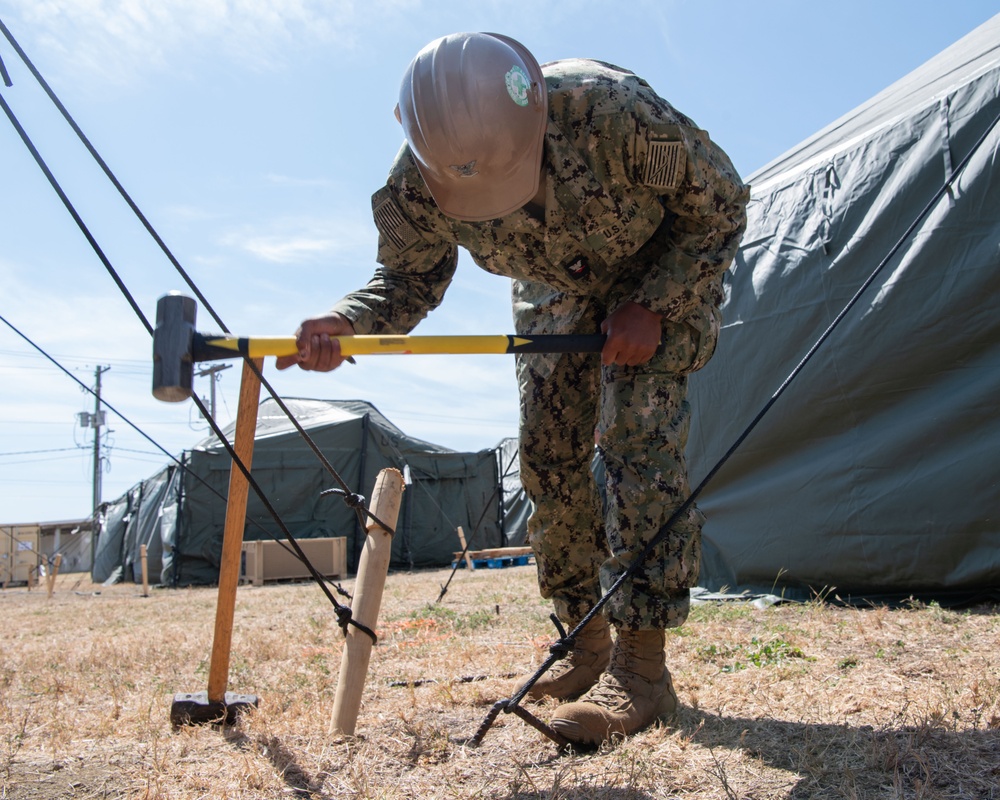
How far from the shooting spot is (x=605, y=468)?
6.73ft

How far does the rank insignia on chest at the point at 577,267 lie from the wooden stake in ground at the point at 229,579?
2.84 ft

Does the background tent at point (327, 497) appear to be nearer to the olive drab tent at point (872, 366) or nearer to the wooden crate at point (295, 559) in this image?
the wooden crate at point (295, 559)

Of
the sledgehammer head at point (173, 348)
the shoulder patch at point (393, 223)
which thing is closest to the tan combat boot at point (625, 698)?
the sledgehammer head at point (173, 348)

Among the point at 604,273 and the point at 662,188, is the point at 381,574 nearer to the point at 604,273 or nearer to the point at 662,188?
the point at 604,273

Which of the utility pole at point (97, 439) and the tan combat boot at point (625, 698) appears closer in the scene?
the tan combat boot at point (625, 698)

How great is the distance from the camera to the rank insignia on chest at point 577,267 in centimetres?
216

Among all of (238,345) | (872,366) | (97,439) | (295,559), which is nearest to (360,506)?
(238,345)

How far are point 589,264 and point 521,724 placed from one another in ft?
3.94

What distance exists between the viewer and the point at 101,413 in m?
→ 33.1

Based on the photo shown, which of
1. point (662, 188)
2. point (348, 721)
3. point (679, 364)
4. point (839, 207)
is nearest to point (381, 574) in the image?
point (348, 721)

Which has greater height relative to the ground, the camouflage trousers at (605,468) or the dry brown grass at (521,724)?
the camouflage trousers at (605,468)

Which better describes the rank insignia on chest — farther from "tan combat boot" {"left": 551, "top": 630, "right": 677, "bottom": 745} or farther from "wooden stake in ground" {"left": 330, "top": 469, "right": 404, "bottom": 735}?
"tan combat boot" {"left": 551, "top": 630, "right": 677, "bottom": 745}

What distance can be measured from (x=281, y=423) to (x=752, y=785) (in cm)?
1217

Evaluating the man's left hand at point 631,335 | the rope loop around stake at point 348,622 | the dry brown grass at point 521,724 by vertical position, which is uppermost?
the man's left hand at point 631,335
